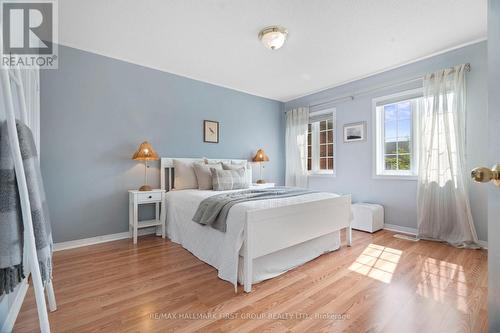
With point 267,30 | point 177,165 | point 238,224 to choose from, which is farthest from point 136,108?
point 238,224

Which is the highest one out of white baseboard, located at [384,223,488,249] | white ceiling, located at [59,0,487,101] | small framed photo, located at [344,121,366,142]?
white ceiling, located at [59,0,487,101]

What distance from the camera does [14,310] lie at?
1.46 m

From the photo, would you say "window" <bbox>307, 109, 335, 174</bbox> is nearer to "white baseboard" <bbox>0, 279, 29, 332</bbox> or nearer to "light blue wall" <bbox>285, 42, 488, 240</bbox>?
"light blue wall" <bbox>285, 42, 488, 240</bbox>

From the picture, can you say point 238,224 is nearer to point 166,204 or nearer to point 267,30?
point 166,204

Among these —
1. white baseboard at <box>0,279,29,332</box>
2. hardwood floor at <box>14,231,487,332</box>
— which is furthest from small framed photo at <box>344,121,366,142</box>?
white baseboard at <box>0,279,29,332</box>

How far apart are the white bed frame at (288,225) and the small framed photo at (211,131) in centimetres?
231

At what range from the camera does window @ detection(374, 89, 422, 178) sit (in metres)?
3.35

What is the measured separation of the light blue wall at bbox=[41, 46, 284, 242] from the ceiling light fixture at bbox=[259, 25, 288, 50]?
1.73m

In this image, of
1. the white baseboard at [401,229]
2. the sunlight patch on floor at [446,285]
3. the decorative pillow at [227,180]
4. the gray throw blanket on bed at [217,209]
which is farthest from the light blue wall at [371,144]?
the gray throw blanket on bed at [217,209]

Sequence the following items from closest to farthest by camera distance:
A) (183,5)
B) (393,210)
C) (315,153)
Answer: (183,5) → (393,210) → (315,153)

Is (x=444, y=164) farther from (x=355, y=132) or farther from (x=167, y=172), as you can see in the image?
(x=167, y=172)

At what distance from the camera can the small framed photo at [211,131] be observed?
12.9 ft

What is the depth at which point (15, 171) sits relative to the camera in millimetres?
923

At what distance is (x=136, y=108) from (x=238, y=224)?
2.44 m
